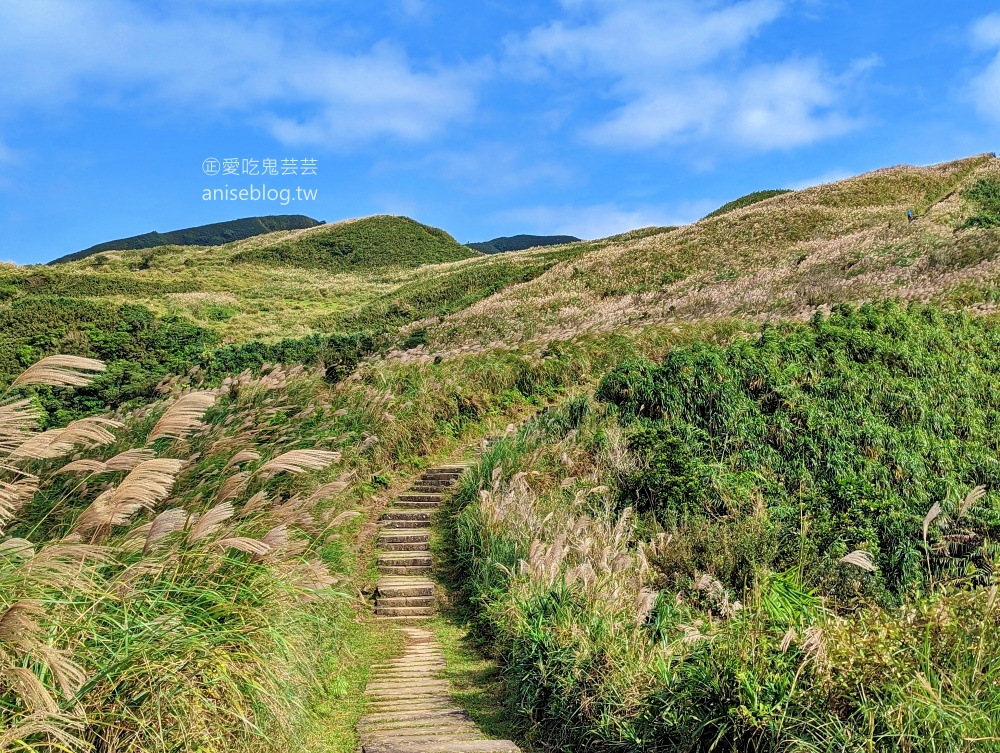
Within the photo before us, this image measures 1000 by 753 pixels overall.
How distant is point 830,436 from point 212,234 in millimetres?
160115

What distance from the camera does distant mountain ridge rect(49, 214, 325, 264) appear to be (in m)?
136

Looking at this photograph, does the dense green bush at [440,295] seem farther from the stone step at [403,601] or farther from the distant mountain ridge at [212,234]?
the distant mountain ridge at [212,234]

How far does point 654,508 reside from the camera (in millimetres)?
9172

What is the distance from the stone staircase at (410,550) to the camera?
860 centimetres

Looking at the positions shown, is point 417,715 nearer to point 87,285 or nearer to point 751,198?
point 87,285

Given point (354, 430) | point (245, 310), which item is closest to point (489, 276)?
point (245, 310)

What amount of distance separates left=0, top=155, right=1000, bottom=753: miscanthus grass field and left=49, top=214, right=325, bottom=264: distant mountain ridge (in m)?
127

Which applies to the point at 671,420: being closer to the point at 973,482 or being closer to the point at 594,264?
the point at 973,482

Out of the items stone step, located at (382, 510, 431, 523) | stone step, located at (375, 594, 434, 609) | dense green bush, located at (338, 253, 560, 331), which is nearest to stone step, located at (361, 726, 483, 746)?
stone step, located at (375, 594, 434, 609)

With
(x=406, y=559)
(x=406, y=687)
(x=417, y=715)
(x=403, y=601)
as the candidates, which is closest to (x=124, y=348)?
(x=406, y=559)

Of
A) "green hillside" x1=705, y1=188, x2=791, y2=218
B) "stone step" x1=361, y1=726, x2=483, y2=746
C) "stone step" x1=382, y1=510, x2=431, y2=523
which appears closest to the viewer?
"stone step" x1=361, y1=726, x2=483, y2=746

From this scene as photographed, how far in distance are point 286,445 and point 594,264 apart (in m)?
29.8

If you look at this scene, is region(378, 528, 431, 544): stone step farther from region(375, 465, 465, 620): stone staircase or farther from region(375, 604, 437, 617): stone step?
region(375, 604, 437, 617): stone step

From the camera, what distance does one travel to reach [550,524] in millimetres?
8531
